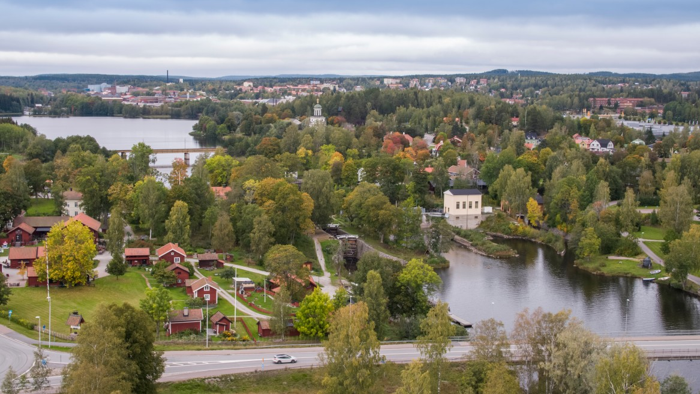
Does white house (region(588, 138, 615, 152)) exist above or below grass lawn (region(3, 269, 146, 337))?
above

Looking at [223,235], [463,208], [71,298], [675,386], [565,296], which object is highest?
[223,235]

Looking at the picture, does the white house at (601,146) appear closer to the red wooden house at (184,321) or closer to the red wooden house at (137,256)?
the red wooden house at (137,256)

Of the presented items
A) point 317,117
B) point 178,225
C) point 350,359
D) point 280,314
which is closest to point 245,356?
point 280,314

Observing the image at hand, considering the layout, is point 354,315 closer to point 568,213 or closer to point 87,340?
point 87,340

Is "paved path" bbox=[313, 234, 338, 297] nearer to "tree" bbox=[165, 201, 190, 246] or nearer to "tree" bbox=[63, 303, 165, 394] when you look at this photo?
"tree" bbox=[165, 201, 190, 246]

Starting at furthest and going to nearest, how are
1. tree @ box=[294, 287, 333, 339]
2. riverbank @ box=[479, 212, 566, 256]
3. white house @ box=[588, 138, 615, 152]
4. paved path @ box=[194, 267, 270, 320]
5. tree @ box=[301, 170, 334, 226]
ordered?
1. white house @ box=[588, 138, 615, 152]
2. riverbank @ box=[479, 212, 566, 256]
3. tree @ box=[301, 170, 334, 226]
4. paved path @ box=[194, 267, 270, 320]
5. tree @ box=[294, 287, 333, 339]

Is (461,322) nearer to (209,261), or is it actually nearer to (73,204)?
(209,261)

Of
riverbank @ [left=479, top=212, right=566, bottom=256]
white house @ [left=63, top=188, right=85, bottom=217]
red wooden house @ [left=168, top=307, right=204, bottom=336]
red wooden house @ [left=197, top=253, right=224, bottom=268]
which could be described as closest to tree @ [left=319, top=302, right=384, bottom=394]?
red wooden house @ [left=168, top=307, right=204, bottom=336]
